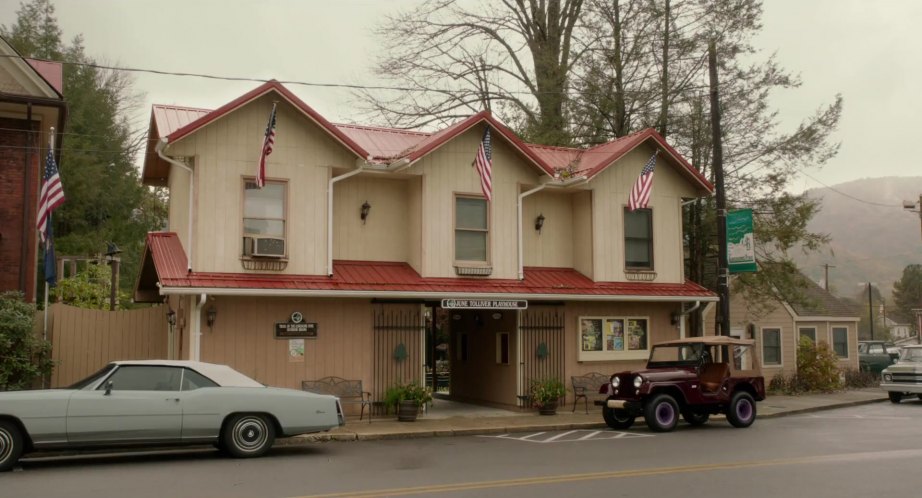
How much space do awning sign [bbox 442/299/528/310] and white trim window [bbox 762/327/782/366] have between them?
13.6m

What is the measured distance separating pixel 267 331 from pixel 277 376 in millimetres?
926

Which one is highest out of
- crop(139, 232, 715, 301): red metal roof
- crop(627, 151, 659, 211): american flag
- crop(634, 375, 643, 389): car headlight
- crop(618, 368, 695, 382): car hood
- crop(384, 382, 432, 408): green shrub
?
crop(627, 151, 659, 211): american flag

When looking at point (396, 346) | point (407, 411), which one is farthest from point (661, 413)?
point (396, 346)

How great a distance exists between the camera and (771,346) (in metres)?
29.6

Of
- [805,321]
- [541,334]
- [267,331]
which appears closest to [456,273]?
[541,334]

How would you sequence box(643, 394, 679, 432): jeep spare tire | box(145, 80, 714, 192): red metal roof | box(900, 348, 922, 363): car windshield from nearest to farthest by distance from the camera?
1. box(643, 394, 679, 432): jeep spare tire
2. box(145, 80, 714, 192): red metal roof
3. box(900, 348, 922, 363): car windshield

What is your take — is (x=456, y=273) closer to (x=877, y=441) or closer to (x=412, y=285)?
(x=412, y=285)

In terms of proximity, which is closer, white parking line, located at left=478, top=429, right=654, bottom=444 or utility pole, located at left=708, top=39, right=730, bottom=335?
white parking line, located at left=478, top=429, right=654, bottom=444

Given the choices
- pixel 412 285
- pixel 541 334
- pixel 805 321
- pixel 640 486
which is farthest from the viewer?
pixel 805 321

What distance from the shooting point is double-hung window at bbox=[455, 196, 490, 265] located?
19578mm

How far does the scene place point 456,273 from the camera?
19297 millimetres

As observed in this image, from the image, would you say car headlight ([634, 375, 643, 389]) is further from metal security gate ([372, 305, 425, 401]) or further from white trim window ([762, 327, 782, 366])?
white trim window ([762, 327, 782, 366])

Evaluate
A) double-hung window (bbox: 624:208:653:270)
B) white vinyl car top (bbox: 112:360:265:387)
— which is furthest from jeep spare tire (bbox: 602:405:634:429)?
white vinyl car top (bbox: 112:360:265:387)

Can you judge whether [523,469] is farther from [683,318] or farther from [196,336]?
[683,318]
